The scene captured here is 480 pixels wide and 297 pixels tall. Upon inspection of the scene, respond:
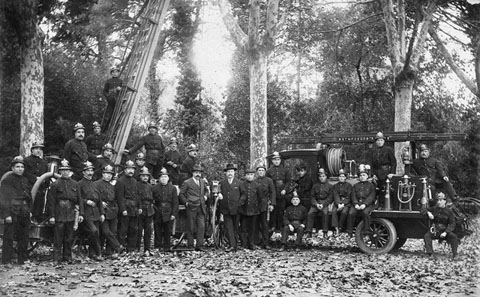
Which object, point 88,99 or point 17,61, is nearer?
point 17,61

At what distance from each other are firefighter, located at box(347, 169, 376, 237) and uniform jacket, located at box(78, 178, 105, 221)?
518 centimetres

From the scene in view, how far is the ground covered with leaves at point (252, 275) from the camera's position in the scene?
24.9ft

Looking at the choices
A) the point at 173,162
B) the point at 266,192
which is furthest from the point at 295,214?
the point at 173,162

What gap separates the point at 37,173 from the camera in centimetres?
1127

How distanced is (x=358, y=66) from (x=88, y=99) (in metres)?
11.8

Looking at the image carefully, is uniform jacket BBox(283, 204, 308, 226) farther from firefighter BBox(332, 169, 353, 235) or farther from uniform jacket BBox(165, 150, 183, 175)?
uniform jacket BBox(165, 150, 183, 175)

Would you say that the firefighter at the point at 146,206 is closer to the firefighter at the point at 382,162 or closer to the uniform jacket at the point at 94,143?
the uniform jacket at the point at 94,143

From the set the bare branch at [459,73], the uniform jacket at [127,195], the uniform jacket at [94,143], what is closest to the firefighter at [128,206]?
the uniform jacket at [127,195]

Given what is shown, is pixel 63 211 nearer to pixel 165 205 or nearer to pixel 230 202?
pixel 165 205

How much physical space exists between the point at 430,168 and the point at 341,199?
2.04 meters

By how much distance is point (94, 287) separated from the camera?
7.80 m

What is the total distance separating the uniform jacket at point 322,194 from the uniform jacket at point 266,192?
0.89 metres

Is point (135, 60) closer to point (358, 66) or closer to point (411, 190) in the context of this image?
point (411, 190)

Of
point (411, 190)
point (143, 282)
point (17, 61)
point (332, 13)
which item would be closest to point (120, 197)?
point (143, 282)
